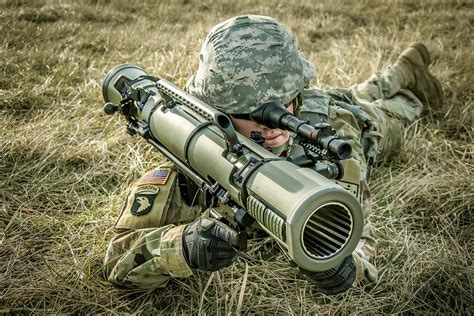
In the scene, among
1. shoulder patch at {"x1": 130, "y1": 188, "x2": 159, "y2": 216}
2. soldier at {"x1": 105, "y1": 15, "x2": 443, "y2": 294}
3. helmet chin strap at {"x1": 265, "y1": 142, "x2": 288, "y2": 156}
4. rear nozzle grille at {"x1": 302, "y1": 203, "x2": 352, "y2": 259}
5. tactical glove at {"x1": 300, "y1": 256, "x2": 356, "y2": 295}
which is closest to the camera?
rear nozzle grille at {"x1": 302, "y1": 203, "x2": 352, "y2": 259}

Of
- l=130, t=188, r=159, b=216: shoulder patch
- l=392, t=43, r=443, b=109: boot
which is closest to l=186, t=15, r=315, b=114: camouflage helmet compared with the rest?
l=130, t=188, r=159, b=216: shoulder patch

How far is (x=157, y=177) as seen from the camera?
2.72 m

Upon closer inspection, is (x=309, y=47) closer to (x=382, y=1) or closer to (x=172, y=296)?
(x=382, y=1)

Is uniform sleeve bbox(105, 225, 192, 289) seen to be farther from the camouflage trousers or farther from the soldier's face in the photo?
the soldier's face

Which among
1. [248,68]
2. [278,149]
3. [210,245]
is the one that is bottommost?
[210,245]

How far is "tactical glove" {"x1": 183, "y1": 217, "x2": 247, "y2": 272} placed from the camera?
2.08m

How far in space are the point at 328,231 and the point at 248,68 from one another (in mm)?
947

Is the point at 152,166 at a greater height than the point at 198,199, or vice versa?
the point at 198,199

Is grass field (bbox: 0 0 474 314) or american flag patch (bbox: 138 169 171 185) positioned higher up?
american flag patch (bbox: 138 169 171 185)

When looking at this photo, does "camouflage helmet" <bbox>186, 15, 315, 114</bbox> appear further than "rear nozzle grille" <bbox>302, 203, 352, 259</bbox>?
Yes

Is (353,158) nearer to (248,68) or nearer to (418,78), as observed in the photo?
(248,68)

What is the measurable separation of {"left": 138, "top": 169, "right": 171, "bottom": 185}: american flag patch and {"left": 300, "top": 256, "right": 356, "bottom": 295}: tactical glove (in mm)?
1018

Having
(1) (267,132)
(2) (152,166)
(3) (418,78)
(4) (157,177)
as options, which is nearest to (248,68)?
(1) (267,132)

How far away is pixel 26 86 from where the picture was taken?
184 inches
